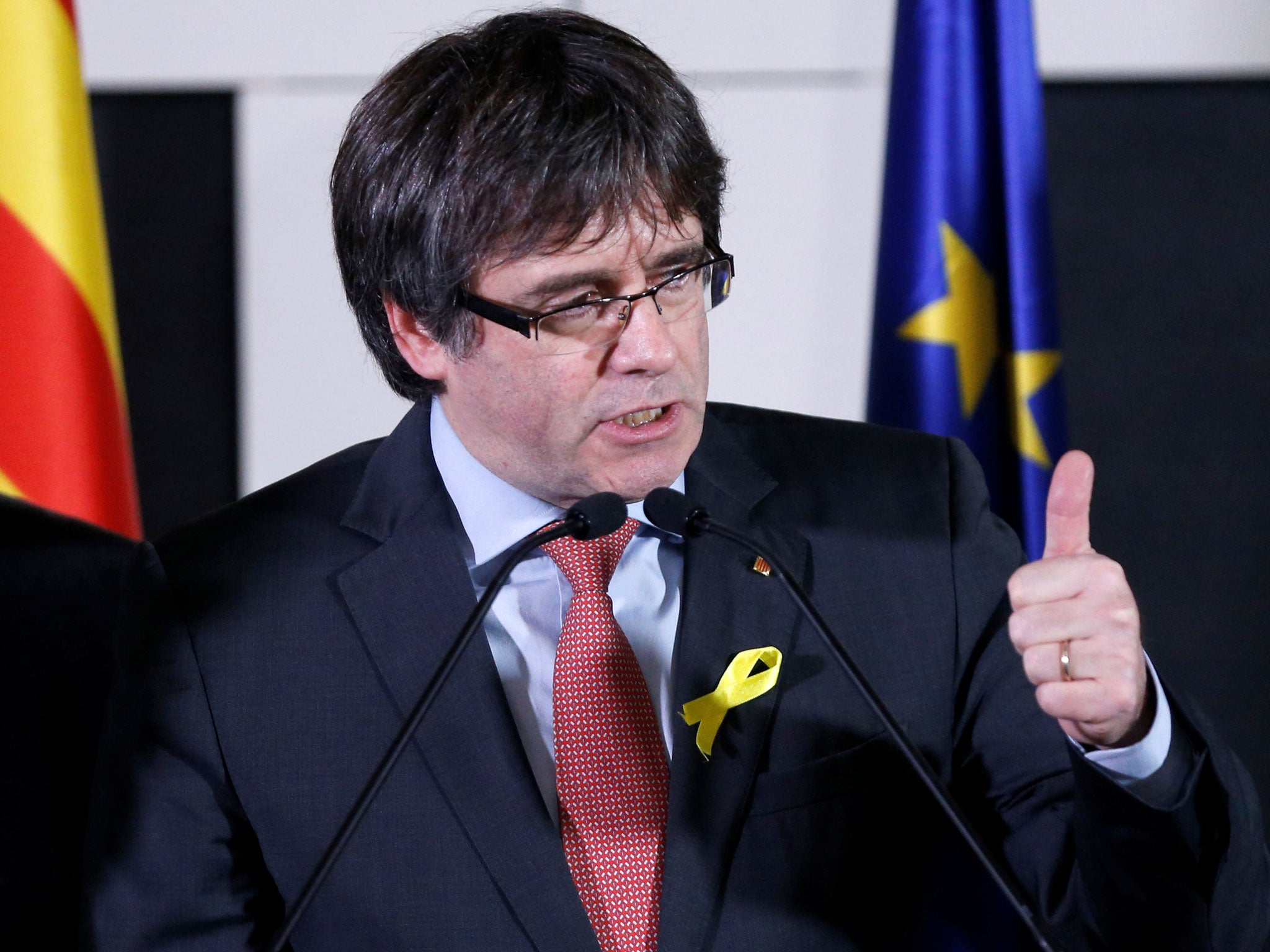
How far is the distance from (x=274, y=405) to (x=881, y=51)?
121cm

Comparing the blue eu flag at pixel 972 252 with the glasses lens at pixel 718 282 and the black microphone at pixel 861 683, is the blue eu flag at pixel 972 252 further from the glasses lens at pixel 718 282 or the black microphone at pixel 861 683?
the black microphone at pixel 861 683

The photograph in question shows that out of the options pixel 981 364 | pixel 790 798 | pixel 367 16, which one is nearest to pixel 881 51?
pixel 981 364

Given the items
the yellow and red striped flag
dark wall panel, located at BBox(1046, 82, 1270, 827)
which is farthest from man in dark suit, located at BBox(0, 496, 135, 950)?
dark wall panel, located at BBox(1046, 82, 1270, 827)

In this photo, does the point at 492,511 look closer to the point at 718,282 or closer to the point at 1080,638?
the point at 718,282

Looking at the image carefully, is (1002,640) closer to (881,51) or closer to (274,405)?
(881,51)

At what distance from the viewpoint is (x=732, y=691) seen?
137cm

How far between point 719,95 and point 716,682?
1214 millimetres

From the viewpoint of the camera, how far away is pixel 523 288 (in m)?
1.36

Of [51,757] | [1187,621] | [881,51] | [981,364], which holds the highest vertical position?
[881,51]

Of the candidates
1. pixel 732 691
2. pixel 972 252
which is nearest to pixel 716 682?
pixel 732 691

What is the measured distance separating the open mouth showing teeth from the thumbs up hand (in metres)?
0.43

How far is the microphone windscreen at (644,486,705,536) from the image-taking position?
111 cm

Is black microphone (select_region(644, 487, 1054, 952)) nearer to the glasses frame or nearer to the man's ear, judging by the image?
the glasses frame

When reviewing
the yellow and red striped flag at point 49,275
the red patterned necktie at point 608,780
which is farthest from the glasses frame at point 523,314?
the yellow and red striped flag at point 49,275
